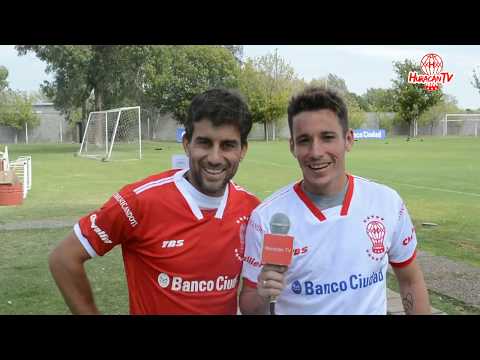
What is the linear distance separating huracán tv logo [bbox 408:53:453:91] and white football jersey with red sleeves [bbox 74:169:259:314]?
57.2 meters

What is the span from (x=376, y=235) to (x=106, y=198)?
39.8ft

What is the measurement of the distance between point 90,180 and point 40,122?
45.9 m

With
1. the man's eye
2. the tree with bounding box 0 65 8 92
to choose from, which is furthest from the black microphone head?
the tree with bounding box 0 65 8 92

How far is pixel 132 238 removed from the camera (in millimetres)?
2645

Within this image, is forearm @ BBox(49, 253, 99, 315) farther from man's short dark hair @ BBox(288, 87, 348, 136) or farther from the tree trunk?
the tree trunk

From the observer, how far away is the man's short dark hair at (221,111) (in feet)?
8.56

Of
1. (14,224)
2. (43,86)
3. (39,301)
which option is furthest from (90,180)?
(43,86)

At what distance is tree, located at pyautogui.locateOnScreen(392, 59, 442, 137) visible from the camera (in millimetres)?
64375

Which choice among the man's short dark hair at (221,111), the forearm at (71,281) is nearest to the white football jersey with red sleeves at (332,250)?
the man's short dark hair at (221,111)

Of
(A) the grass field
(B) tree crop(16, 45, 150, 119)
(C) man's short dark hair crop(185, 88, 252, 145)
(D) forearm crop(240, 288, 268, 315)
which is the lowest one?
(A) the grass field

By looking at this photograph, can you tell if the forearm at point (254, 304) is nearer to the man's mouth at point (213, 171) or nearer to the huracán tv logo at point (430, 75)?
the man's mouth at point (213, 171)

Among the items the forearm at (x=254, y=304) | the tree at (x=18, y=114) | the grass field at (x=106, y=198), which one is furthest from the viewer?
the tree at (x=18, y=114)

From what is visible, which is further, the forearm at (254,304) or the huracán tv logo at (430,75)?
the huracán tv logo at (430,75)

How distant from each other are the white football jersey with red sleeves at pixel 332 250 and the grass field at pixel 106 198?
141 inches
